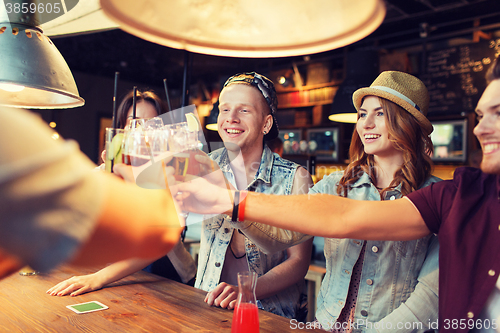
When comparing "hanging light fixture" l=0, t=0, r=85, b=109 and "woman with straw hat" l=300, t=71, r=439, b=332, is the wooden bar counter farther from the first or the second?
"hanging light fixture" l=0, t=0, r=85, b=109

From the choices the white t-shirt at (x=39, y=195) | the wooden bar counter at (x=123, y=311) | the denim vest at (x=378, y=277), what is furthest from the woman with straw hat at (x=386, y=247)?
the white t-shirt at (x=39, y=195)

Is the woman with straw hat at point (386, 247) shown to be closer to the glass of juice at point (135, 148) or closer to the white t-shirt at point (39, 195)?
the glass of juice at point (135, 148)

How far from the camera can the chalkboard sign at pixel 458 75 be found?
421 centimetres

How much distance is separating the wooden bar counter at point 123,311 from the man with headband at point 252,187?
9.7 inches

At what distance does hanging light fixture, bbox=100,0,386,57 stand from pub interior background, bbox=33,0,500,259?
2.32 metres

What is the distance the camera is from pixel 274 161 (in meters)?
1.83

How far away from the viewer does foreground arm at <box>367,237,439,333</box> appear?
4.02 feet

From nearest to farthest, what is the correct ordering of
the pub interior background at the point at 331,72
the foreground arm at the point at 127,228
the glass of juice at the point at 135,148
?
the foreground arm at the point at 127,228, the glass of juice at the point at 135,148, the pub interior background at the point at 331,72

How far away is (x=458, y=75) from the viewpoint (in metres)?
4.40

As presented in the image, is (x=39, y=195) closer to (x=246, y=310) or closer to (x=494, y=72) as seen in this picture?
(x=246, y=310)

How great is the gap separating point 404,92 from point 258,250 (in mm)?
878

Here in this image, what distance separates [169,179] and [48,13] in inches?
41.3

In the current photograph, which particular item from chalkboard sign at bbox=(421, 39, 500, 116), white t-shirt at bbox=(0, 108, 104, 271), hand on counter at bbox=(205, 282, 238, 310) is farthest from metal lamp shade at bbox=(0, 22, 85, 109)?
chalkboard sign at bbox=(421, 39, 500, 116)

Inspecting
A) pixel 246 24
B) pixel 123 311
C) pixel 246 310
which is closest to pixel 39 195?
pixel 246 24
